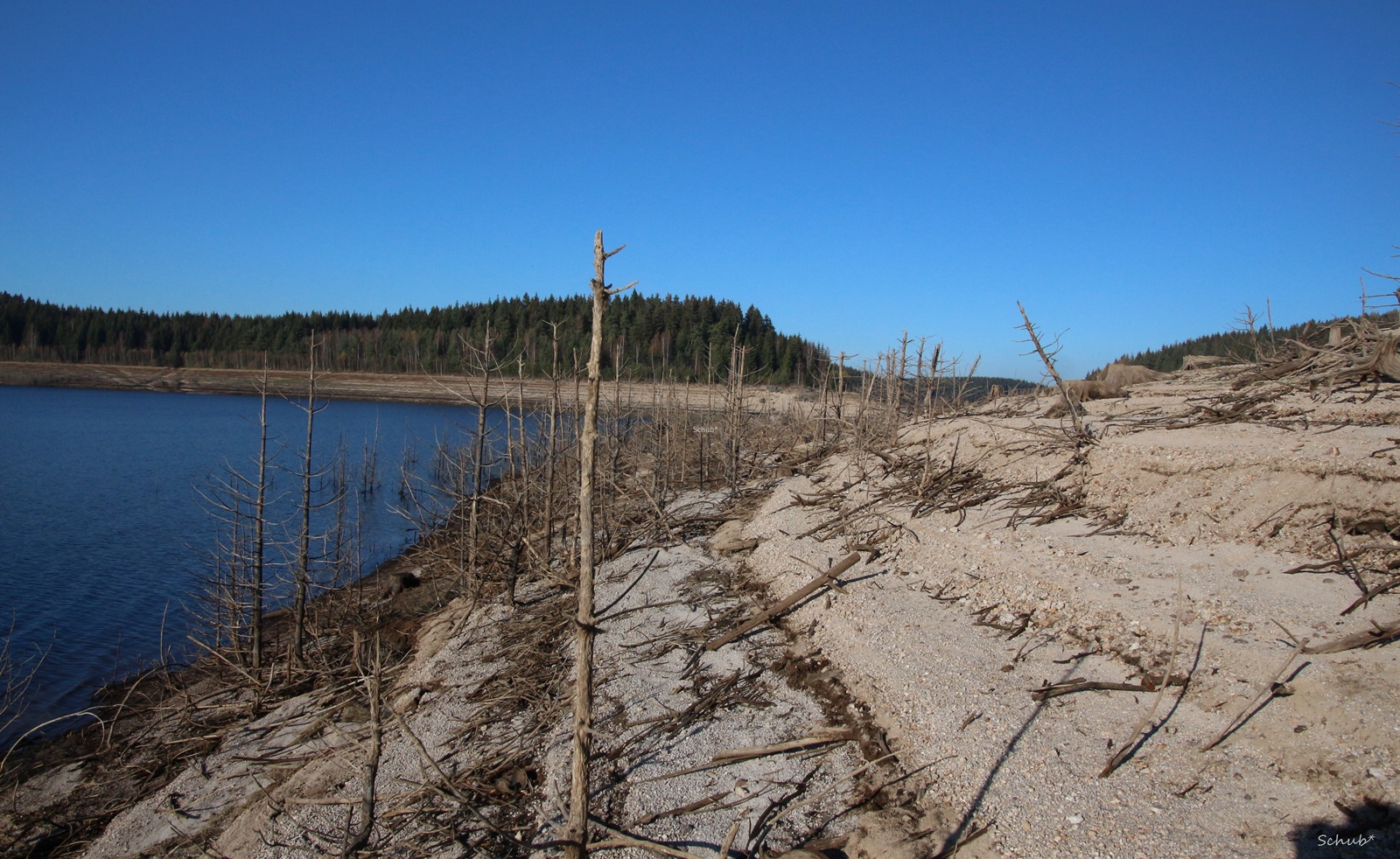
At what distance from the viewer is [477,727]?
30.0ft

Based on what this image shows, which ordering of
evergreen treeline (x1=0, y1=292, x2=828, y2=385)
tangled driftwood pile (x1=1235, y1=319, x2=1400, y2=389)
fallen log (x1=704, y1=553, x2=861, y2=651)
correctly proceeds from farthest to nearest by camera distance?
evergreen treeline (x1=0, y1=292, x2=828, y2=385) → tangled driftwood pile (x1=1235, y1=319, x2=1400, y2=389) → fallen log (x1=704, y1=553, x2=861, y2=651)

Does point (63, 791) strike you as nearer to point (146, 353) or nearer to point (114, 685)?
point (114, 685)

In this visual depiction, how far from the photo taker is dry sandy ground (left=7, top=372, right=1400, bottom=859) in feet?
18.0

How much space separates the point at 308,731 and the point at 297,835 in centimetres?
340

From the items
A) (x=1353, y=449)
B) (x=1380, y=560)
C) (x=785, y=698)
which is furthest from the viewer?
(x=1353, y=449)

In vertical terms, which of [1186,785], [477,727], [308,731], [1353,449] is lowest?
[308,731]

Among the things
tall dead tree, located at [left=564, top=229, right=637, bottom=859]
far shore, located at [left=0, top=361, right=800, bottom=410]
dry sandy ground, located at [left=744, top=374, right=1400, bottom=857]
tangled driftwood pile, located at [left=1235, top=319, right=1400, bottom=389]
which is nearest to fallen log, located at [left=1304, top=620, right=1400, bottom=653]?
dry sandy ground, located at [left=744, top=374, right=1400, bottom=857]

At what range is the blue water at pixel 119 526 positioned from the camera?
50.1 feet

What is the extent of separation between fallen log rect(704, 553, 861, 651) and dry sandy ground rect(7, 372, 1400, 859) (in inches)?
7.0

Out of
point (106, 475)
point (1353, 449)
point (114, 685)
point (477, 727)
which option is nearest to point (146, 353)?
point (106, 475)

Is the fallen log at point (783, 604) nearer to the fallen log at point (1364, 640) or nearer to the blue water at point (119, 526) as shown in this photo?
the fallen log at point (1364, 640)

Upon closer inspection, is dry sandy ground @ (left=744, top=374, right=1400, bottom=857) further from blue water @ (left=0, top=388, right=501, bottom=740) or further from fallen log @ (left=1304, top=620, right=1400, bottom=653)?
blue water @ (left=0, top=388, right=501, bottom=740)

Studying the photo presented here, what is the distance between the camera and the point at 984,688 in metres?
7.31

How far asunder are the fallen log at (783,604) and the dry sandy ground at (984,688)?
0.18 m
